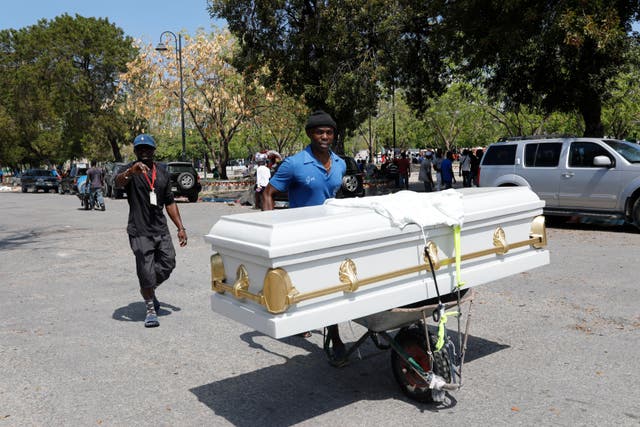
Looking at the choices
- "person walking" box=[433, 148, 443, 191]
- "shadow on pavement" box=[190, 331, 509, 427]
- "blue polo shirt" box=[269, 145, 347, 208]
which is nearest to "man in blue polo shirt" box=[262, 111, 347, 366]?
"blue polo shirt" box=[269, 145, 347, 208]

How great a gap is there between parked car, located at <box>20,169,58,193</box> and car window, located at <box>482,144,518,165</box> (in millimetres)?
35010

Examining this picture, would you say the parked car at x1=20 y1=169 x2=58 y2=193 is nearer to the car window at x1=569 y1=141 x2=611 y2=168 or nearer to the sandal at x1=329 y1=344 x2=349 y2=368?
the car window at x1=569 y1=141 x2=611 y2=168

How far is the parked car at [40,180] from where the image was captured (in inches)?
1652

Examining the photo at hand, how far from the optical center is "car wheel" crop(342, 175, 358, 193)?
69.4ft

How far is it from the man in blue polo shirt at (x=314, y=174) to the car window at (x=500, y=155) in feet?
34.4

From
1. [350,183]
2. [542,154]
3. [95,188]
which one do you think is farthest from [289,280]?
[95,188]

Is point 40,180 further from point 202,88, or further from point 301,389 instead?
point 301,389

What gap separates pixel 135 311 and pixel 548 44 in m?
12.9

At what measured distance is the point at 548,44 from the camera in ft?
51.4

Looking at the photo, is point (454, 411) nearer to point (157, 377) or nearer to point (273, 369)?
point (273, 369)

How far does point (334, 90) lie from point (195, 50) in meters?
15.7

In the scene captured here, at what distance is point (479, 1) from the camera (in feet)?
52.0

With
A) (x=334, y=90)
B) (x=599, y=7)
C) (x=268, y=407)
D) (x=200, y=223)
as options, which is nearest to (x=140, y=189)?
(x=268, y=407)

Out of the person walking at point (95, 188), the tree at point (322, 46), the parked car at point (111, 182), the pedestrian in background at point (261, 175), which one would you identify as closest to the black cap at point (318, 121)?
the pedestrian in background at point (261, 175)
